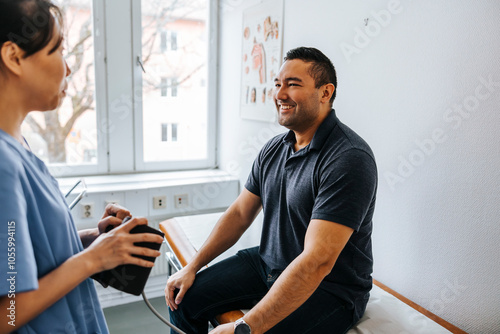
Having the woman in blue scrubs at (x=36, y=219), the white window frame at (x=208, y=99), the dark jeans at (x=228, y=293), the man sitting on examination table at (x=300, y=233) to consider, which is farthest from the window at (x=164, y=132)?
the woman in blue scrubs at (x=36, y=219)

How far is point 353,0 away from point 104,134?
185 cm

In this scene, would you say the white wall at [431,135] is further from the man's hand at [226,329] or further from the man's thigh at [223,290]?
the man's hand at [226,329]

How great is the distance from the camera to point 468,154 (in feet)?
3.66

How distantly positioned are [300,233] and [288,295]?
0.85 feet

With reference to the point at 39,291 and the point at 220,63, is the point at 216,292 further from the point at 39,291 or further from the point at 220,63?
the point at 220,63

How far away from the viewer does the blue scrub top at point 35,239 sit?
0.53 m

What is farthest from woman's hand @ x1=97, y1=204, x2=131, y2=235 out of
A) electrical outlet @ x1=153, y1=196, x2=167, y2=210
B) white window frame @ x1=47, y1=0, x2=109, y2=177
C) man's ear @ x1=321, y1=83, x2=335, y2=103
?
white window frame @ x1=47, y1=0, x2=109, y2=177

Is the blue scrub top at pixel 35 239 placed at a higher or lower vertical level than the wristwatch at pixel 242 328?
higher

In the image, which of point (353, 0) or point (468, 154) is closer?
point (468, 154)

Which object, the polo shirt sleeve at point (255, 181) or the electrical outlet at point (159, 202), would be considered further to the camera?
the electrical outlet at point (159, 202)

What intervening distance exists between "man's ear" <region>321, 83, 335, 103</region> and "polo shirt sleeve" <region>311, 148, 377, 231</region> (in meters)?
0.29

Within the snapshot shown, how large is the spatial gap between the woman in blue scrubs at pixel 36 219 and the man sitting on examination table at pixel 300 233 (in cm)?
52

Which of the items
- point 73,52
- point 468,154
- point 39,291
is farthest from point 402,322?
point 73,52

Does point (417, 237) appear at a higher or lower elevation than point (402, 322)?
higher
